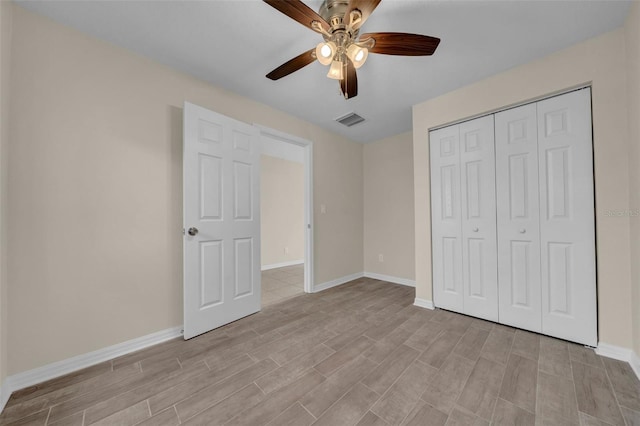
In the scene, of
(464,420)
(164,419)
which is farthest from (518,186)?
(164,419)

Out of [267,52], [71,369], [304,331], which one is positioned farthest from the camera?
[304,331]

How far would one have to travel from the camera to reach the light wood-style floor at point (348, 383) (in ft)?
3.93

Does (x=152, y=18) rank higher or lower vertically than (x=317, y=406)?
higher

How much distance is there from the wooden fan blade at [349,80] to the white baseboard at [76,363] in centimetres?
245

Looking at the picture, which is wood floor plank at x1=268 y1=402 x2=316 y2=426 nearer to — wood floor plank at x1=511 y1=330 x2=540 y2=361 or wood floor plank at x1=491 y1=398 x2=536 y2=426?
wood floor plank at x1=491 y1=398 x2=536 y2=426

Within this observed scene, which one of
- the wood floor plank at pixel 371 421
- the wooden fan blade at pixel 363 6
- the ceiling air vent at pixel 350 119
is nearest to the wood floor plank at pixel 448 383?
the wood floor plank at pixel 371 421

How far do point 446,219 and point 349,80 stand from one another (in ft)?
5.91

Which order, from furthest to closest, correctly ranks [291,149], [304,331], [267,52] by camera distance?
[291,149], [304,331], [267,52]

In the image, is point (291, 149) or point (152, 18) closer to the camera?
point (152, 18)

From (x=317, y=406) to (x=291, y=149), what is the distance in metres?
4.34

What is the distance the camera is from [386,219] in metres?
3.84

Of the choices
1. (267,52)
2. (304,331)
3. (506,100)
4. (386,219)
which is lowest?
(304,331)

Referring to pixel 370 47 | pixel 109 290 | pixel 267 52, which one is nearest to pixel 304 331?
pixel 109 290

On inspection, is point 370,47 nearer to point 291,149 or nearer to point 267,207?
point 291,149
